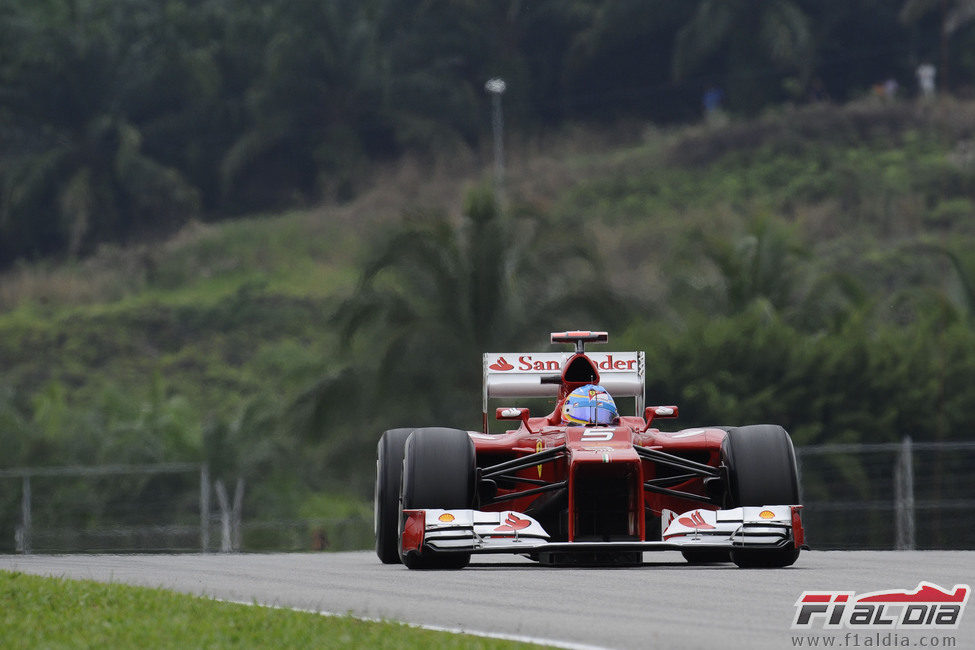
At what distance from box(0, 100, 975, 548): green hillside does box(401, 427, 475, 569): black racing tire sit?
66.9 feet

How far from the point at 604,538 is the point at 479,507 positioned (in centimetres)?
113

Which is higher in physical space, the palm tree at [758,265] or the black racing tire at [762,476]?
the palm tree at [758,265]

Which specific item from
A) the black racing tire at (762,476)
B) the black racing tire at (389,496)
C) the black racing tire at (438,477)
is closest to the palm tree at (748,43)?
the black racing tire at (389,496)

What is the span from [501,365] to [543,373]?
1.18ft

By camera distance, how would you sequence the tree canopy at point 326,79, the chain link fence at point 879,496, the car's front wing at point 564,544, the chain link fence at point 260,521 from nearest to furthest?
the car's front wing at point 564,544 < the chain link fence at point 260,521 < the chain link fence at point 879,496 < the tree canopy at point 326,79

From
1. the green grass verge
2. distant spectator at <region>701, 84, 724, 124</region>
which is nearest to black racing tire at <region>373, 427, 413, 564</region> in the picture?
the green grass verge

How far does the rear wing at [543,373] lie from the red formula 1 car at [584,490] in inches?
28.4

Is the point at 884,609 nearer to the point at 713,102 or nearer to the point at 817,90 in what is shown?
the point at 713,102

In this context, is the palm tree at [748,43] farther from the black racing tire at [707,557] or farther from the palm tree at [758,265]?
the black racing tire at [707,557]

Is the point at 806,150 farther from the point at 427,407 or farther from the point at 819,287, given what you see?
the point at 427,407

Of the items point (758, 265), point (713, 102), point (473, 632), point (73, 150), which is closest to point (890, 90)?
point (713, 102)

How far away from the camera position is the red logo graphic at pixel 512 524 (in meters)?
12.8

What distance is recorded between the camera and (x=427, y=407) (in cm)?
3422

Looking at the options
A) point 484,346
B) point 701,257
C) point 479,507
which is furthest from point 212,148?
point 479,507
